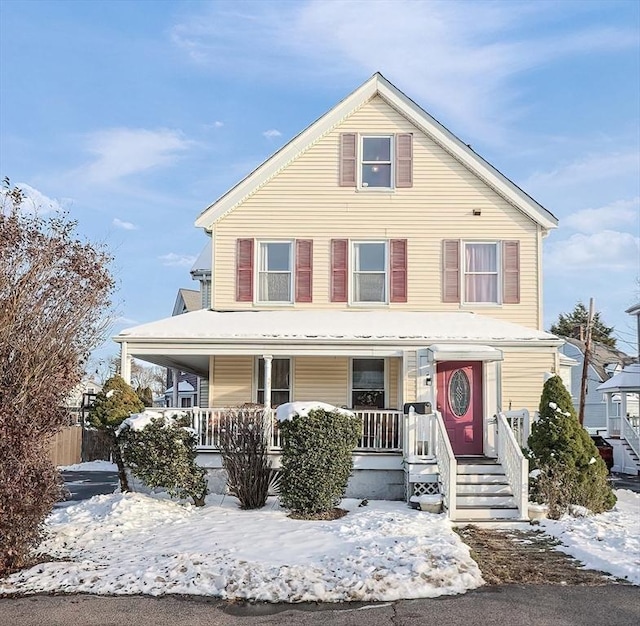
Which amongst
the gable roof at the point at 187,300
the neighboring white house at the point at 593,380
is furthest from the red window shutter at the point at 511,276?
the neighboring white house at the point at 593,380

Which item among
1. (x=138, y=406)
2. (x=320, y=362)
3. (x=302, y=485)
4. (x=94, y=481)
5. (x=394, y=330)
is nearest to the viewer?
(x=302, y=485)

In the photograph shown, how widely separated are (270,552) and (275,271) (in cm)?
931

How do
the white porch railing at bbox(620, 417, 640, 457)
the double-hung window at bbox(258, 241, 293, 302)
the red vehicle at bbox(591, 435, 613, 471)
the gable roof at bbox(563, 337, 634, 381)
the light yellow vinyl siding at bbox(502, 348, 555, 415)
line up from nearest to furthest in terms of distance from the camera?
1. the light yellow vinyl siding at bbox(502, 348, 555, 415)
2. the double-hung window at bbox(258, 241, 293, 302)
3. the white porch railing at bbox(620, 417, 640, 457)
4. the red vehicle at bbox(591, 435, 613, 471)
5. the gable roof at bbox(563, 337, 634, 381)

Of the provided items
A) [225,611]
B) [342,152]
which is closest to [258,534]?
[225,611]

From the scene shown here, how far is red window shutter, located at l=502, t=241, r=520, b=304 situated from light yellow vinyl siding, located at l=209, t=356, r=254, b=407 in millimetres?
5955

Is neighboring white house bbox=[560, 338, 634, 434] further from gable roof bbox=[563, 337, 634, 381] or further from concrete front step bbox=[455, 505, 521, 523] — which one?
concrete front step bbox=[455, 505, 521, 523]

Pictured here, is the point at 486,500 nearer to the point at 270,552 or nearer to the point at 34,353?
the point at 270,552

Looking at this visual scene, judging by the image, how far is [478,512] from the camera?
12.2m

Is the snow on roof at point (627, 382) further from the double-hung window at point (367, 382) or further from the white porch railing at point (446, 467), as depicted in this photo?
the white porch railing at point (446, 467)

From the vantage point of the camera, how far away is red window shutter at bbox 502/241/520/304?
17281 mm

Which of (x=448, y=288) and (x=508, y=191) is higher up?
(x=508, y=191)

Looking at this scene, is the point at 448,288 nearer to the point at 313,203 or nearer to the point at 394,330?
the point at 394,330

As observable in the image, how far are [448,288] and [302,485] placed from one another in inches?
276

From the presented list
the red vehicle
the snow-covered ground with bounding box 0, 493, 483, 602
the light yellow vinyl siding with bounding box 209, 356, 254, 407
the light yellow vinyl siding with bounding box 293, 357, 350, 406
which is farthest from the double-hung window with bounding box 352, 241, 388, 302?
the red vehicle
